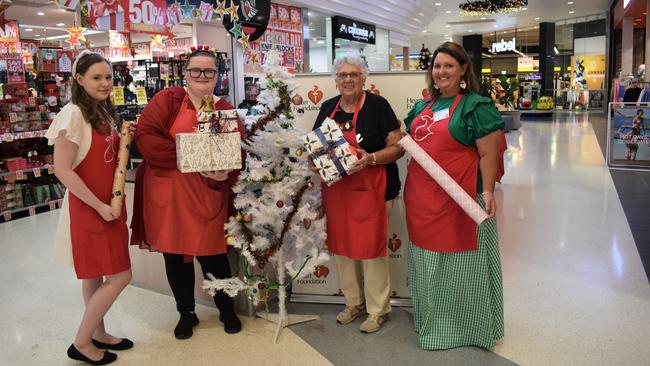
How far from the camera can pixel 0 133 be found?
19.8 feet

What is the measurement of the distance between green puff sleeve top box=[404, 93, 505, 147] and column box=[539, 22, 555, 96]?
2385cm

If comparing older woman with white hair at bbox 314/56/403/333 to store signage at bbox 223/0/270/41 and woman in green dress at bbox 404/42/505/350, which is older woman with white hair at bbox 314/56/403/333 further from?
store signage at bbox 223/0/270/41

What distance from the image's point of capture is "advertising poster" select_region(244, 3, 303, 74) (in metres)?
8.78

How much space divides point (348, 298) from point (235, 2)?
393cm

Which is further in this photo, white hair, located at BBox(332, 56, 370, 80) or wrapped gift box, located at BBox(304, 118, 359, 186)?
white hair, located at BBox(332, 56, 370, 80)

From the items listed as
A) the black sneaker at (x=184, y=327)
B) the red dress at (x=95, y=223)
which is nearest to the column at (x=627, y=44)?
the black sneaker at (x=184, y=327)

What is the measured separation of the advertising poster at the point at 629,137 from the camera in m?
8.43

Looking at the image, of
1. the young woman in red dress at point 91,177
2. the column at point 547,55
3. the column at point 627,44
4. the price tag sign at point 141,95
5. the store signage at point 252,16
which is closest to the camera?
the young woman in red dress at point 91,177

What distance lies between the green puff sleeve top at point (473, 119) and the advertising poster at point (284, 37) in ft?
20.5

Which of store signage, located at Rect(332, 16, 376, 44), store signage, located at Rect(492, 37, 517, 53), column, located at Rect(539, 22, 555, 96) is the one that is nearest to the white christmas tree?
store signage, located at Rect(332, 16, 376, 44)

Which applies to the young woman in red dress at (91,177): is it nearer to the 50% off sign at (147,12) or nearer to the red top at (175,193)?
the red top at (175,193)

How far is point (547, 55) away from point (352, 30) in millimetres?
16274

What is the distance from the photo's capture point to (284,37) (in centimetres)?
940

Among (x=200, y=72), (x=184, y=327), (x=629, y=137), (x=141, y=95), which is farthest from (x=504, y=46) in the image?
(x=184, y=327)
